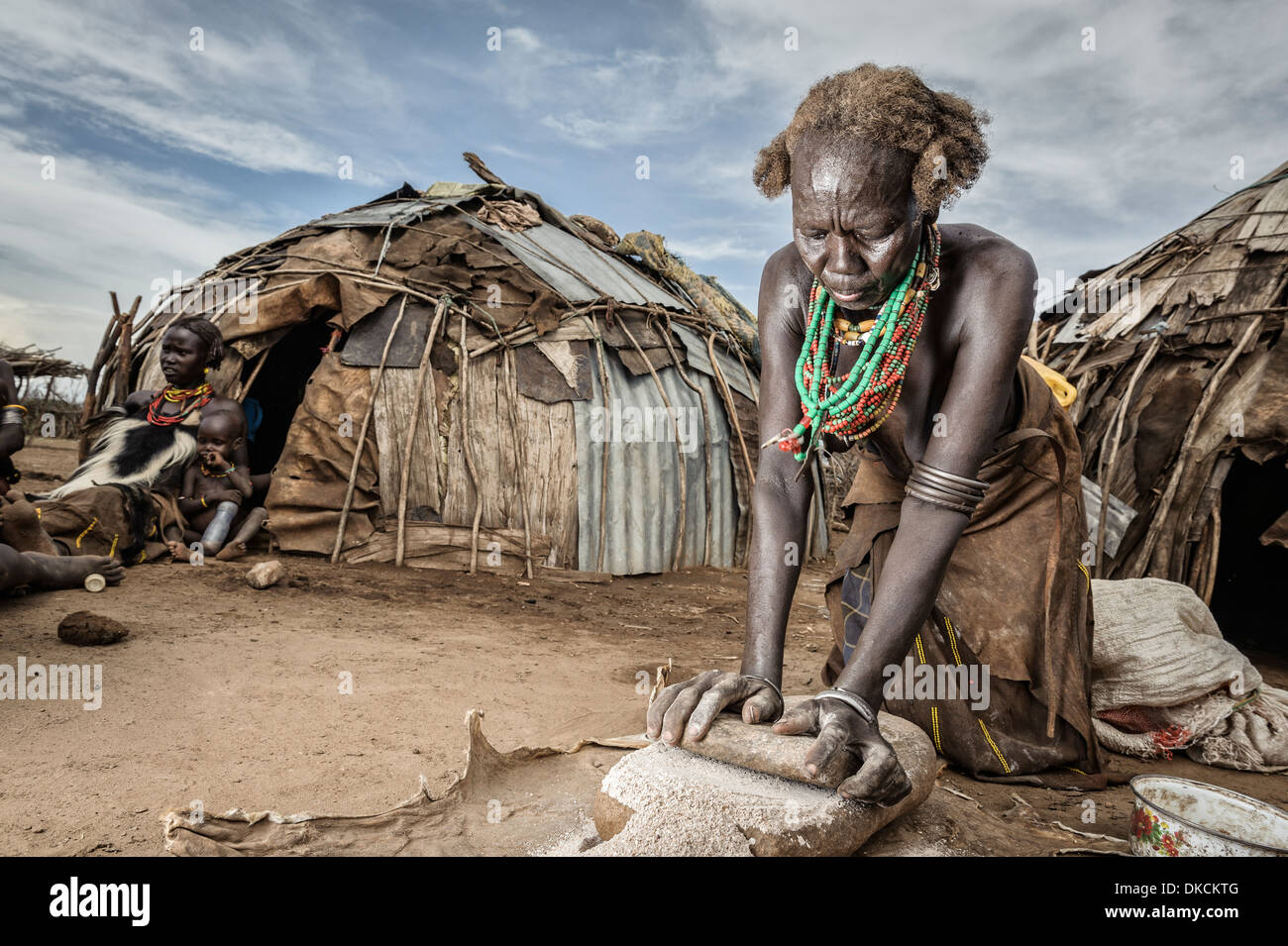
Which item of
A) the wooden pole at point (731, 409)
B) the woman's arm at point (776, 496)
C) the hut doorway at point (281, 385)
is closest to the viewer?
the woman's arm at point (776, 496)

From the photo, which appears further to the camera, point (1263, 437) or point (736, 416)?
point (736, 416)

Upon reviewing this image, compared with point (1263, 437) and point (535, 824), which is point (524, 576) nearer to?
point (535, 824)

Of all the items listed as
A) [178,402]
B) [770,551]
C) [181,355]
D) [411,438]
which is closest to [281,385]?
[178,402]

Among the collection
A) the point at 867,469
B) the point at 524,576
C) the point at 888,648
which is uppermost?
the point at 867,469

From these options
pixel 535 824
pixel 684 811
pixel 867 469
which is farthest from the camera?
pixel 867 469

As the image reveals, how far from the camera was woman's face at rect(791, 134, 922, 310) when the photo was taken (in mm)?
1618

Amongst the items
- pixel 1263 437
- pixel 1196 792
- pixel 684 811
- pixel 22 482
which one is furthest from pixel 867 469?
pixel 22 482

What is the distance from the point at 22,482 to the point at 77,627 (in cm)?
657

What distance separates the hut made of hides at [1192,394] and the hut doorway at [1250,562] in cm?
2

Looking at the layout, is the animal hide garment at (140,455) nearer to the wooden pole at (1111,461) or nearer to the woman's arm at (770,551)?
the woman's arm at (770,551)

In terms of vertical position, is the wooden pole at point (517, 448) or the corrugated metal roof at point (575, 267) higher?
the corrugated metal roof at point (575, 267)

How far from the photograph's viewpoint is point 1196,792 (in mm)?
2213

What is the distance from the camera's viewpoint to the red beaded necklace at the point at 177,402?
244 inches

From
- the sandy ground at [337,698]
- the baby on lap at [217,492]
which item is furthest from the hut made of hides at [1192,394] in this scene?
the baby on lap at [217,492]
